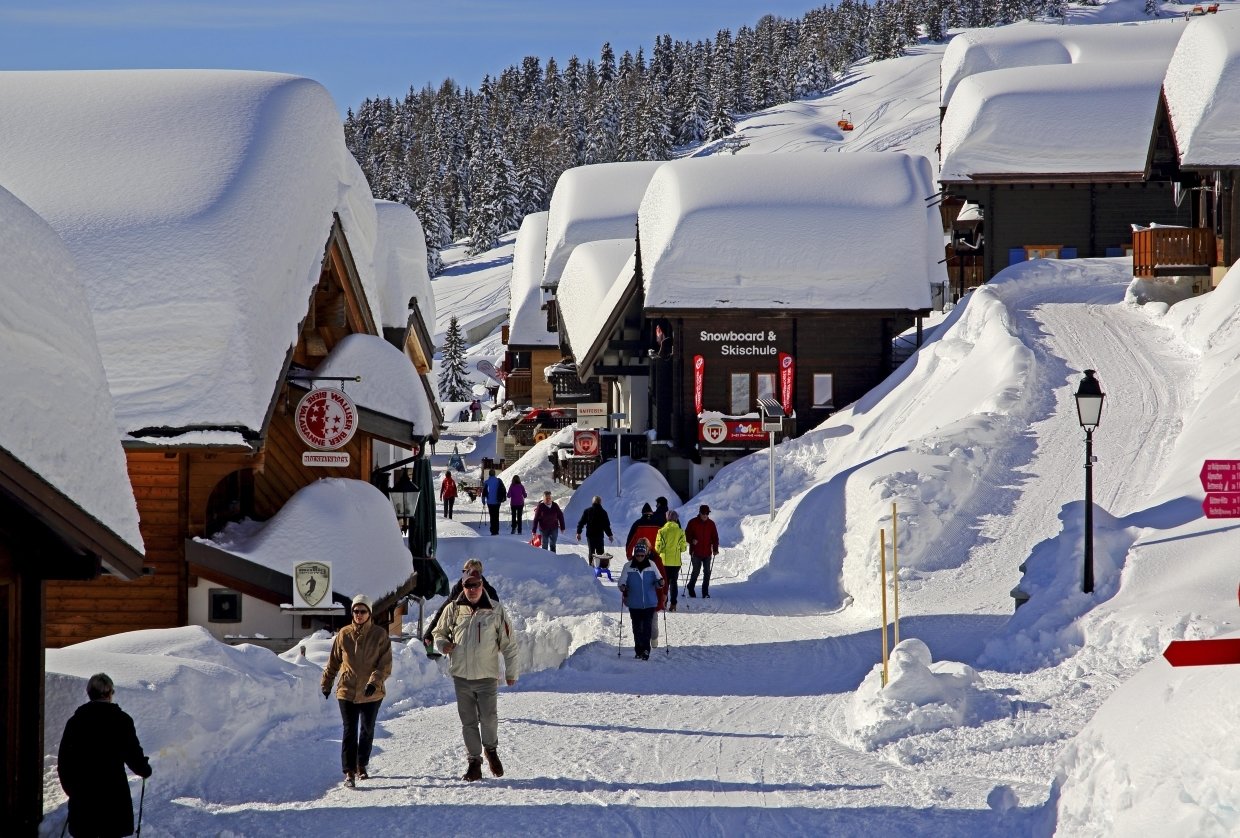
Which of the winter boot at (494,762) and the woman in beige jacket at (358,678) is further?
the winter boot at (494,762)

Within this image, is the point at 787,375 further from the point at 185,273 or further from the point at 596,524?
the point at 185,273

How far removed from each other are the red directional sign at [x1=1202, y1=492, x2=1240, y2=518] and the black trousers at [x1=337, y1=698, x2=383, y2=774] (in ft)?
20.2

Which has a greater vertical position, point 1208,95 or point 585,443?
point 1208,95

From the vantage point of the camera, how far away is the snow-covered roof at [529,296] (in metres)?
61.9

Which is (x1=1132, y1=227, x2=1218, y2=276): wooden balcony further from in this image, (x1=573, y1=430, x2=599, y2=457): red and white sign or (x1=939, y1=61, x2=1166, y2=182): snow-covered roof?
(x1=573, y1=430, x2=599, y2=457): red and white sign

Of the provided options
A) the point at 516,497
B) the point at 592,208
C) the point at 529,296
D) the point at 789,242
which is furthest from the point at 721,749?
the point at 529,296

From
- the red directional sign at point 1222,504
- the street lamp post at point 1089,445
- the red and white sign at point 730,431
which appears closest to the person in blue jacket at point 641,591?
the street lamp post at point 1089,445

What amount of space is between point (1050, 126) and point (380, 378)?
99.1ft

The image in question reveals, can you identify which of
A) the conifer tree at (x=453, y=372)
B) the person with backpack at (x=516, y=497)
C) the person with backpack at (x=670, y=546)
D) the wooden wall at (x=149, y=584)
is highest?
the wooden wall at (x=149, y=584)

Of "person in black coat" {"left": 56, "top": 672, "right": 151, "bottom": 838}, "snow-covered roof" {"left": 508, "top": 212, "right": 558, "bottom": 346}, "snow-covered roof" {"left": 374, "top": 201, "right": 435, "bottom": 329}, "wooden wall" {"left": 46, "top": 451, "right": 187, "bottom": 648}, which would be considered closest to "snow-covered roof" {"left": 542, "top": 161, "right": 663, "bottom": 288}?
"snow-covered roof" {"left": 508, "top": 212, "right": 558, "bottom": 346}

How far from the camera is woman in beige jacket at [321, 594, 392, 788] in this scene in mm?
10000

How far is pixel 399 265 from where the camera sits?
27.9 metres

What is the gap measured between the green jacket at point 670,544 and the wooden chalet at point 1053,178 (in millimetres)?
25306

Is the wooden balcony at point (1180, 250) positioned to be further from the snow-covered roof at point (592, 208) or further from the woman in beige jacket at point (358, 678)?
the snow-covered roof at point (592, 208)
